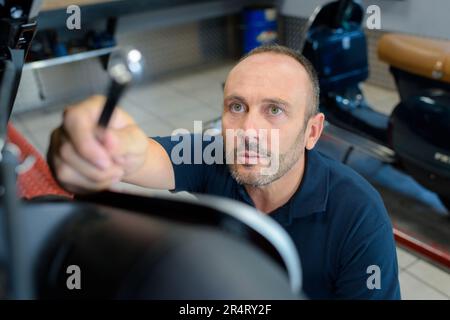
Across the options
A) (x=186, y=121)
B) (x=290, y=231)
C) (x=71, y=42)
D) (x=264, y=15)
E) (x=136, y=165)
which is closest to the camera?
(x=136, y=165)

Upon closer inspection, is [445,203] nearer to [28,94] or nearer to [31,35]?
[31,35]

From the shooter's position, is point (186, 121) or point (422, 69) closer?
point (422, 69)

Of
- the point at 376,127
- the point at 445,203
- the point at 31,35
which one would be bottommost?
the point at 445,203

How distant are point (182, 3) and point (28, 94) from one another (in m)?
1.98

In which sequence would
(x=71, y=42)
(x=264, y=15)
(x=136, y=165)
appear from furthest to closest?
(x=264, y=15)
(x=71, y=42)
(x=136, y=165)

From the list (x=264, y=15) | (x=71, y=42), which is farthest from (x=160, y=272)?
(x=264, y=15)

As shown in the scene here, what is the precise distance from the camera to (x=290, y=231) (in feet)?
3.73

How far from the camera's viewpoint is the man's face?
99 cm

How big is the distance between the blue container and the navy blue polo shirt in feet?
15.7

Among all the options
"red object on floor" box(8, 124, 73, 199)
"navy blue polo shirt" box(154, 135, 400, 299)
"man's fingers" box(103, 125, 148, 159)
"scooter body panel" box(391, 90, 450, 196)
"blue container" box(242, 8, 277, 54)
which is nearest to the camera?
"man's fingers" box(103, 125, 148, 159)

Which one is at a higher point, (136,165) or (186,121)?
(136,165)

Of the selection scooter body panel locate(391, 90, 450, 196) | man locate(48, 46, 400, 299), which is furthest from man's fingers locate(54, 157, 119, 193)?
scooter body panel locate(391, 90, 450, 196)

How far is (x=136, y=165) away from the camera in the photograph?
70 cm

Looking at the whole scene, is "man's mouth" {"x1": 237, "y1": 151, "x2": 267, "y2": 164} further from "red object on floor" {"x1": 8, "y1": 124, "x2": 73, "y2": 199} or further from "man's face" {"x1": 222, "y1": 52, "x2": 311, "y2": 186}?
"red object on floor" {"x1": 8, "y1": 124, "x2": 73, "y2": 199}
